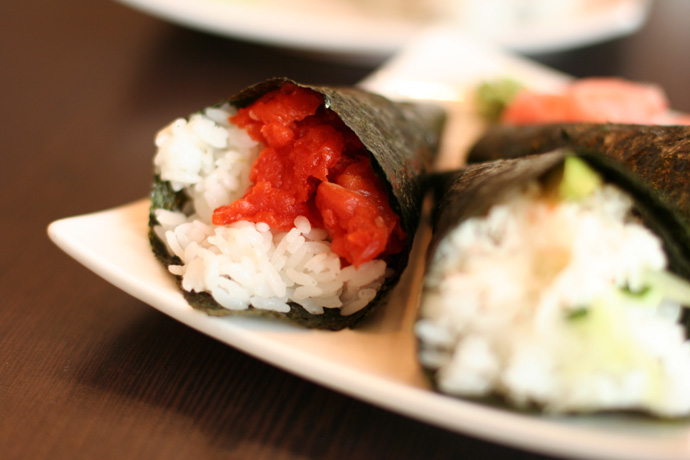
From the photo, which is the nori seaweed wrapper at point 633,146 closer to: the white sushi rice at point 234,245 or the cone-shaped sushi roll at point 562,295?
the cone-shaped sushi roll at point 562,295

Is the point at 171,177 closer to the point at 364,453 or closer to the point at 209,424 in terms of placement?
the point at 209,424

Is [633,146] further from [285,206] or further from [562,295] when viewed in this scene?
[285,206]

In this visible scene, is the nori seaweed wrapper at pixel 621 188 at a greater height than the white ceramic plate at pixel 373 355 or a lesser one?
greater

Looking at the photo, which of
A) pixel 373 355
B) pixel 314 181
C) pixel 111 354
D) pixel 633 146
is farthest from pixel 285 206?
pixel 633 146

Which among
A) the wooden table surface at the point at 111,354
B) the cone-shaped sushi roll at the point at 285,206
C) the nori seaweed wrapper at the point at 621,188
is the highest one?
the nori seaweed wrapper at the point at 621,188

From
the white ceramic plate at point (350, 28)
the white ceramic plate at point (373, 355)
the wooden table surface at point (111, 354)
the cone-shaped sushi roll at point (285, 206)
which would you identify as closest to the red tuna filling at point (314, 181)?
the cone-shaped sushi roll at point (285, 206)

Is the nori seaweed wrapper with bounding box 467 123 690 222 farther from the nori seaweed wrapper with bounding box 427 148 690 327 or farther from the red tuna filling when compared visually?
the red tuna filling

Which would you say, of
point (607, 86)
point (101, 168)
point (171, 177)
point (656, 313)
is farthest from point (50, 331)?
point (607, 86)
